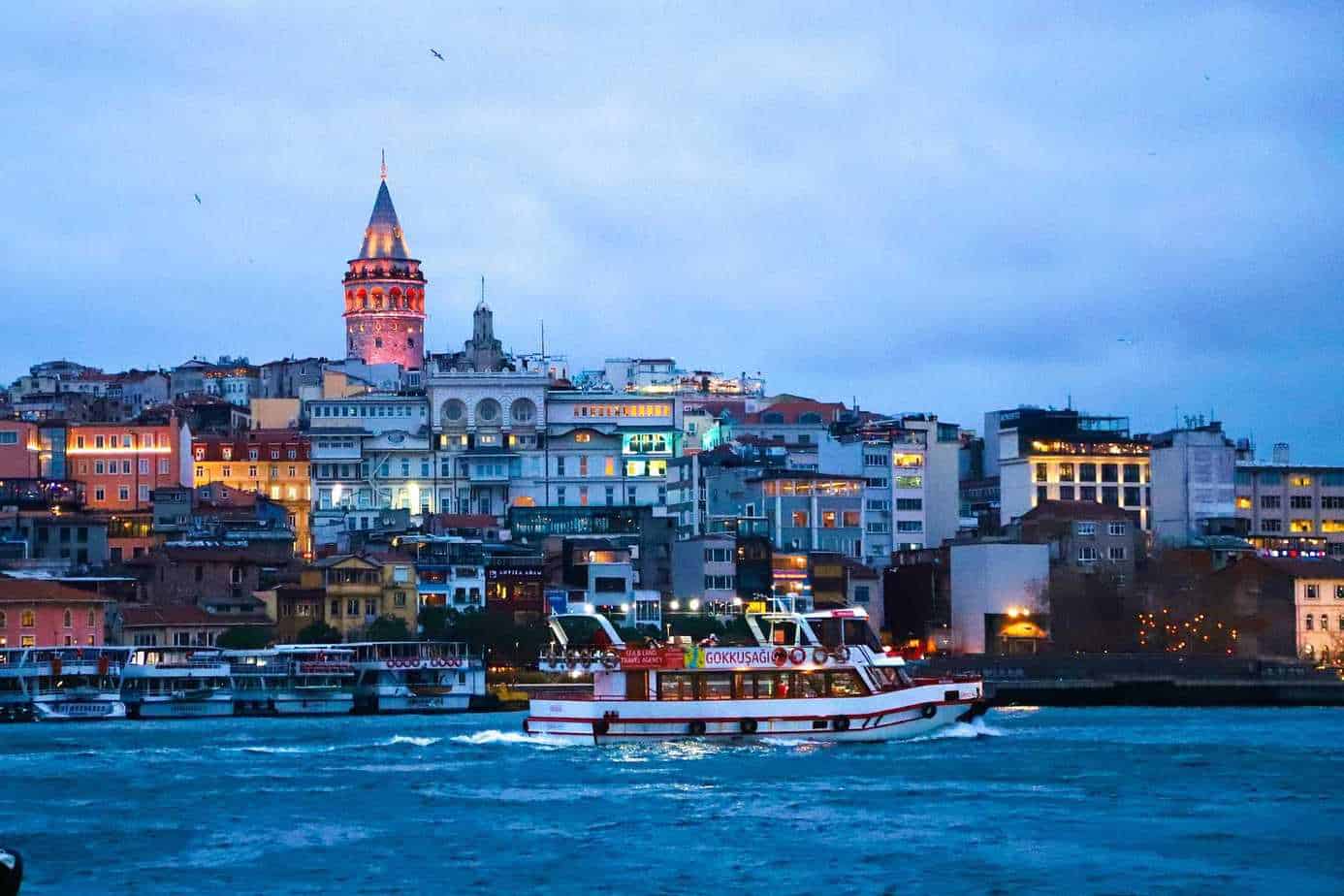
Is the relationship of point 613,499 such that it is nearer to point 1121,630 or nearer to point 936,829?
point 1121,630

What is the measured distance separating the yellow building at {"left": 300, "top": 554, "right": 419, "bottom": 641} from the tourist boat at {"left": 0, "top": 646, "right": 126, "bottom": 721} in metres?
10.6

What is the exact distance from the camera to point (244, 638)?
78.2 metres

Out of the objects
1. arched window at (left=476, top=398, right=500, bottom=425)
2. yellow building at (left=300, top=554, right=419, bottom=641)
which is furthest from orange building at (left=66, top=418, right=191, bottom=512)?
yellow building at (left=300, top=554, right=419, bottom=641)

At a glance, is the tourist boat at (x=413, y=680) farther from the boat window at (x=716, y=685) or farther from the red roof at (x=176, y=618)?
the boat window at (x=716, y=685)

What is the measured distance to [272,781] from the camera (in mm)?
45938

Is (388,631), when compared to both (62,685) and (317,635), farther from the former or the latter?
(62,685)

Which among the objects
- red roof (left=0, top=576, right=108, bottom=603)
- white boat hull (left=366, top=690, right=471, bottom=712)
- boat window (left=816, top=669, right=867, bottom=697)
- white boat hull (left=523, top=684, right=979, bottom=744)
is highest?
red roof (left=0, top=576, right=108, bottom=603)

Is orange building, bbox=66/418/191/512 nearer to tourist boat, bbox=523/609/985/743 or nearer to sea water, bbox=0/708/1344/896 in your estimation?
sea water, bbox=0/708/1344/896

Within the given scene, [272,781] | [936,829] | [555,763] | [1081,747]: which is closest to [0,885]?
[936,829]

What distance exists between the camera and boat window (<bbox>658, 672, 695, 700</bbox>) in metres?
53.1

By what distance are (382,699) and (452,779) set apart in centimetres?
2614

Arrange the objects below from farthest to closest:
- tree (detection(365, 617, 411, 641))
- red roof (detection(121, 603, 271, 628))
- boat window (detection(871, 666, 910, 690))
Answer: red roof (detection(121, 603, 271, 628))
tree (detection(365, 617, 411, 641))
boat window (detection(871, 666, 910, 690))

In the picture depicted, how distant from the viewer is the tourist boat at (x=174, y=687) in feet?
230

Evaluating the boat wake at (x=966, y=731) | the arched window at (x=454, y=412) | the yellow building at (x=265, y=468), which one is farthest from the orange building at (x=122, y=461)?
the boat wake at (x=966, y=731)
